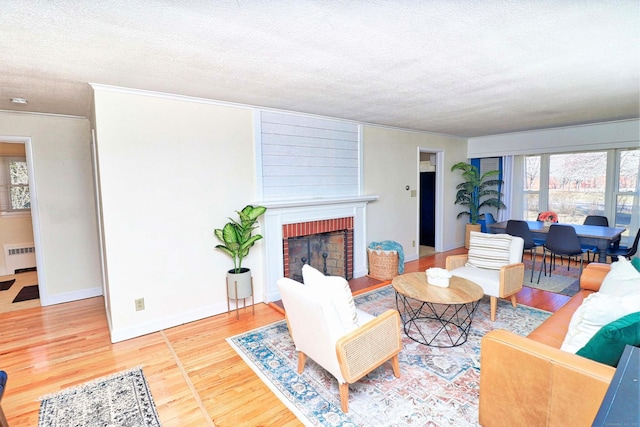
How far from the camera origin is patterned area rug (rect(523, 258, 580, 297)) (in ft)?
13.5

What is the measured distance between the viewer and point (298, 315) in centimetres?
213

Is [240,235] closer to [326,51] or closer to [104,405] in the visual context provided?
[104,405]

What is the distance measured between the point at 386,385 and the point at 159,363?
183 cm

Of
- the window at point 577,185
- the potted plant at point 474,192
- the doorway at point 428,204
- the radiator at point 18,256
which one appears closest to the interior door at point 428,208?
the doorway at point 428,204

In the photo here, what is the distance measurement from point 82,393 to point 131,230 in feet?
4.39

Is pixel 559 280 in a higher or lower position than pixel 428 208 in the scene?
lower

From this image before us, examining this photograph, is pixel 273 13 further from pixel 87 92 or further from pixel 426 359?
pixel 426 359

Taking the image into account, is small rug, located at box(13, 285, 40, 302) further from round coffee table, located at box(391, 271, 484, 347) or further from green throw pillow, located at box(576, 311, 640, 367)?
green throw pillow, located at box(576, 311, 640, 367)

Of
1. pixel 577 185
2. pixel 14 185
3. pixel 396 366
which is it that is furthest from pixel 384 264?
pixel 14 185

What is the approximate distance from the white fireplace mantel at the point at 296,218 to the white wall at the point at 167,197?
0.40 meters

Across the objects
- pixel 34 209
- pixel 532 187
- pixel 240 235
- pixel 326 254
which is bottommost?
pixel 326 254

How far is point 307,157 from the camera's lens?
13.5 ft

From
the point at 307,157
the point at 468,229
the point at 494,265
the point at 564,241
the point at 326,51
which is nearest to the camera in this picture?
the point at 326,51

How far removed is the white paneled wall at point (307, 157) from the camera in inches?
148
